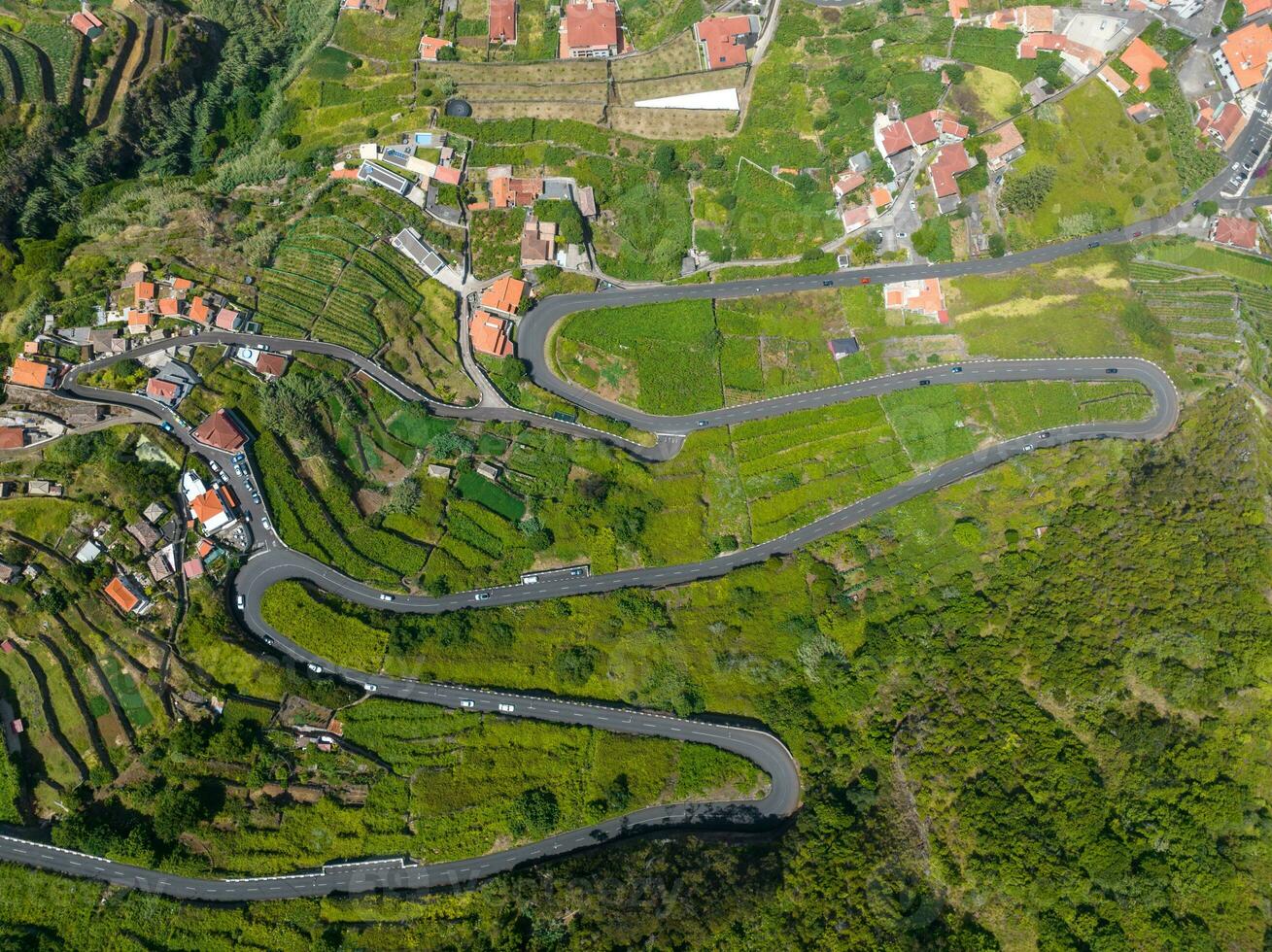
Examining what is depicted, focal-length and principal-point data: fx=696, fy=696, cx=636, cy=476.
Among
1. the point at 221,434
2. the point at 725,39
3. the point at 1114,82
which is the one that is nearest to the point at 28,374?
the point at 221,434

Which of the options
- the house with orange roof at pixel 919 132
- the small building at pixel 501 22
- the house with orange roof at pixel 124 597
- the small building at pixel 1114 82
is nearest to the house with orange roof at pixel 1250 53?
the small building at pixel 1114 82

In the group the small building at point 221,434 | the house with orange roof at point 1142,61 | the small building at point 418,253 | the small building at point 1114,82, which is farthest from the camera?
the small building at point 1114,82

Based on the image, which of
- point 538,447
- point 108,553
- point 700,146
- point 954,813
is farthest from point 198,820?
point 700,146

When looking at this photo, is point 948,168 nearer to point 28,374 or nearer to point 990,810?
point 990,810

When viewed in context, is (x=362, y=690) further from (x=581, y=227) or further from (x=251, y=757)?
(x=581, y=227)

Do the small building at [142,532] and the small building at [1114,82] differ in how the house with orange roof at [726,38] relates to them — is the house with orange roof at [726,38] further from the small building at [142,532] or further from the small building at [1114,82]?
the small building at [142,532]
